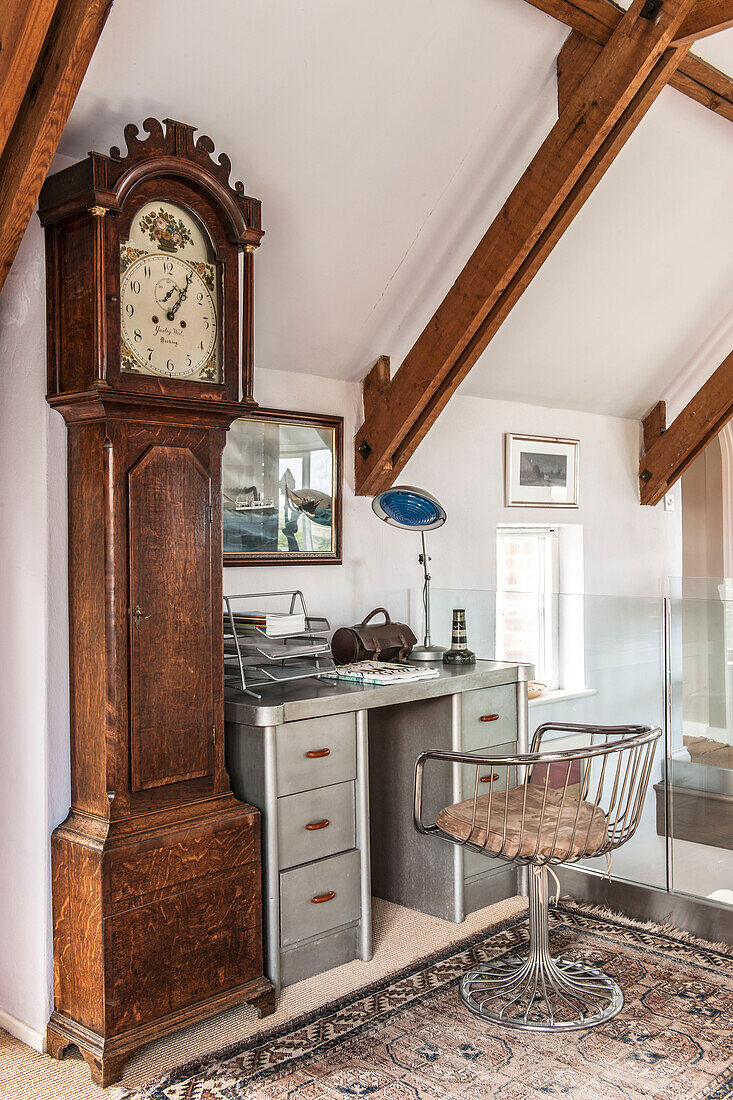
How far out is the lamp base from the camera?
12.4 ft

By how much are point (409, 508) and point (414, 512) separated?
0.03 m

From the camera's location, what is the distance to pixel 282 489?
375 centimetres

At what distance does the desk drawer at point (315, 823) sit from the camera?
2908 millimetres

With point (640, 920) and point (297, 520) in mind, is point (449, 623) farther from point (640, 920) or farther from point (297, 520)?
point (640, 920)

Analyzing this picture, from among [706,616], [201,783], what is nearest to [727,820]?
[706,616]

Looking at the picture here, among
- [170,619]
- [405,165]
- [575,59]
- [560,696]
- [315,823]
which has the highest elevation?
[575,59]

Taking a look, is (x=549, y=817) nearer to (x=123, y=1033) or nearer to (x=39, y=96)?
(x=123, y=1033)

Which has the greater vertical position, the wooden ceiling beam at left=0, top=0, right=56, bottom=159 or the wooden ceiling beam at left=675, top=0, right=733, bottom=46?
the wooden ceiling beam at left=675, top=0, right=733, bottom=46

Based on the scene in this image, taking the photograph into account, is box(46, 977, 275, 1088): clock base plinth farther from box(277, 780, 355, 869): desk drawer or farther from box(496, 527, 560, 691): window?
box(496, 527, 560, 691): window

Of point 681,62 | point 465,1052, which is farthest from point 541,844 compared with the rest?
point 681,62

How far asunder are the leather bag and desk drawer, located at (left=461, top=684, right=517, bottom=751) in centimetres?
36

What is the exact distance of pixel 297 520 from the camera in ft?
12.5

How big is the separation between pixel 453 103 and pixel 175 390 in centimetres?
139


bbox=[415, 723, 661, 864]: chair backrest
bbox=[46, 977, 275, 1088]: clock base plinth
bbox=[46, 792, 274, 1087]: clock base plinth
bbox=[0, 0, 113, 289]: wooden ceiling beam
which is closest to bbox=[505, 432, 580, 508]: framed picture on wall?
bbox=[415, 723, 661, 864]: chair backrest
